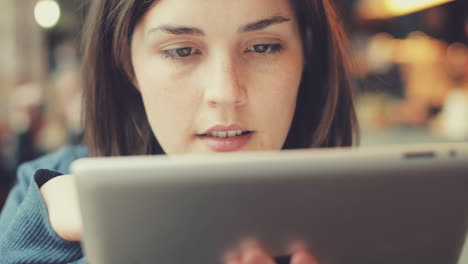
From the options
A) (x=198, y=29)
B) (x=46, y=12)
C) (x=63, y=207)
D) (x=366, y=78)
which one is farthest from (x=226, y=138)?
(x=366, y=78)

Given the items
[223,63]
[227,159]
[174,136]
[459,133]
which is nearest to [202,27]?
[223,63]

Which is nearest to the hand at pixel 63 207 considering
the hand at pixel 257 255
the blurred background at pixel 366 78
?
the hand at pixel 257 255

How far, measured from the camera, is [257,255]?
53cm

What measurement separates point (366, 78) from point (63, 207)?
237 cm

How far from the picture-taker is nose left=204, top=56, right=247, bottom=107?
0.78 meters

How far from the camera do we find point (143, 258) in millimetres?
532

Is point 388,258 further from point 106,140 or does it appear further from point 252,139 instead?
point 106,140

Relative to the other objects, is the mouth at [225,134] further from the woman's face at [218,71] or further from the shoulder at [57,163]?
the shoulder at [57,163]

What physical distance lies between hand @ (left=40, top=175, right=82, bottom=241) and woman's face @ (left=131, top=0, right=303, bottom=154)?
0.74ft

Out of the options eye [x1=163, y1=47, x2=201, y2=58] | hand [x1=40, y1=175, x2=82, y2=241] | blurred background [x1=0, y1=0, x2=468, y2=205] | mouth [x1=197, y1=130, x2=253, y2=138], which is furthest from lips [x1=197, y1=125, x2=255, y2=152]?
blurred background [x1=0, y1=0, x2=468, y2=205]

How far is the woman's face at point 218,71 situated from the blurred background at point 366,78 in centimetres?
127

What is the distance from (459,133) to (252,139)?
2.48 metres

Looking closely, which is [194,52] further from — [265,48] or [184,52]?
[265,48]

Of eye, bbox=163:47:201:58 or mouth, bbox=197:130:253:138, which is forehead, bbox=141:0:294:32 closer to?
eye, bbox=163:47:201:58
